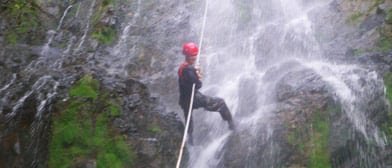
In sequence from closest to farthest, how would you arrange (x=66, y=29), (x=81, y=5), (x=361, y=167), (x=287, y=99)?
(x=361, y=167)
(x=287, y=99)
(x=66, y=29)
(x=81, y=5)

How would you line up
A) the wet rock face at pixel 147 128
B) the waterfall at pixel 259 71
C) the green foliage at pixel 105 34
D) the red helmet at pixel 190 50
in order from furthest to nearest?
the green foliage at pixel 105 34, the waterfall at pixel 259 71, the red helmet at pixel 190 50, the wet rock face at pixel 147 128

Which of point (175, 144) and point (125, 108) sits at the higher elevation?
point (125, 108)

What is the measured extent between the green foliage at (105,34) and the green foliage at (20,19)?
1596 millimetres

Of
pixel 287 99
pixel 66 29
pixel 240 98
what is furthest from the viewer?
pixel 66 29

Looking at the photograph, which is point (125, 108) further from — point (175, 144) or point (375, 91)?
point (375, 91)

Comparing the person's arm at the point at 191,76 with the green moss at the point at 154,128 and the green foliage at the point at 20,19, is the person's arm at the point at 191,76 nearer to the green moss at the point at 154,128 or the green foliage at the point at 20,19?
the green moss at the point at 154,128

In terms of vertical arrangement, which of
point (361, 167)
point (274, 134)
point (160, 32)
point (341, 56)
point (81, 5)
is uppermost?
point (81, 5)

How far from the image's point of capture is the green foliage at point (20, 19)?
10930 millimetres

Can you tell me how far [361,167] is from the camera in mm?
7125

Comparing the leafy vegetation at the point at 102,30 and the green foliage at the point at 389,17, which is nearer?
the green foliage at the point at 389,17

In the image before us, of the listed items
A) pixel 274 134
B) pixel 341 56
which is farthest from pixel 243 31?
pixel 274 134

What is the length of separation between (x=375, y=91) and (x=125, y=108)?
15.4 feet

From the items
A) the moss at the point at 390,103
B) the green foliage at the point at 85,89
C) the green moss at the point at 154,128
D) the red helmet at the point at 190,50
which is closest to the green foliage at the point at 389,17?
the moss at the point at 390,103

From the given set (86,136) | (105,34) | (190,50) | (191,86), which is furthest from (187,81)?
(105,34)
